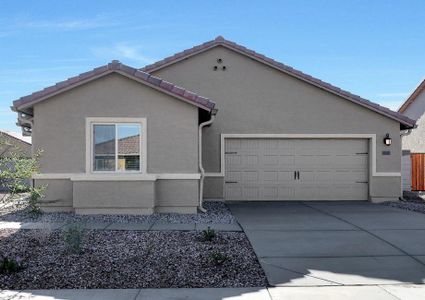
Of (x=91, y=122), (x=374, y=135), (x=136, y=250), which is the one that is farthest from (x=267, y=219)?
(x=374, y=135)

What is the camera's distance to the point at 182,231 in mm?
9602

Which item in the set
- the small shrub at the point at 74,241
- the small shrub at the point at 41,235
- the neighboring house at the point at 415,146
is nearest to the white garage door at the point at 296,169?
the neighboring house at the point at 415,146

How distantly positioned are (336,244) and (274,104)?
7874mm

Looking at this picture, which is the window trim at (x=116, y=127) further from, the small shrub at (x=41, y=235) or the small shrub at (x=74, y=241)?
the small shrub at (x=74, y=241)

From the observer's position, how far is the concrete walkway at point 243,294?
5699 mm

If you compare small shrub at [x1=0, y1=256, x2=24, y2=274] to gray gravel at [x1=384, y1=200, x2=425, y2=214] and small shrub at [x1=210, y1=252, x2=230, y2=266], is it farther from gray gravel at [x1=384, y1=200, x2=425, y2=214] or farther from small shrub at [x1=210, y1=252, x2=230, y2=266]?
gray gravel at [x1=384, y1=200, x2=425, y2=214]

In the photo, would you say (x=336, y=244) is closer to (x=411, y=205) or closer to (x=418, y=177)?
(x=411, y=205)

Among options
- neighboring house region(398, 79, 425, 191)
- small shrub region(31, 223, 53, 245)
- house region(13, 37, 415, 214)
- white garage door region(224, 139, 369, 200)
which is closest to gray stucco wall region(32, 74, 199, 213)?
house region(13, 37, 415, 214)

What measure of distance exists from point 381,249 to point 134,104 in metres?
7.22

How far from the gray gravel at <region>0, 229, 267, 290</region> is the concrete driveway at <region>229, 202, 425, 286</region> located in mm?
465

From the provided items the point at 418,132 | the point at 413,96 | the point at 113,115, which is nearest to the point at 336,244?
the point at 113,115

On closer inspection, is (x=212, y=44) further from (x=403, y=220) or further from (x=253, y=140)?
(x=403, y=220)

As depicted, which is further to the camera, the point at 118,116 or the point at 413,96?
the point at 413,96

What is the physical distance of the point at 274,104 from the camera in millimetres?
15578
